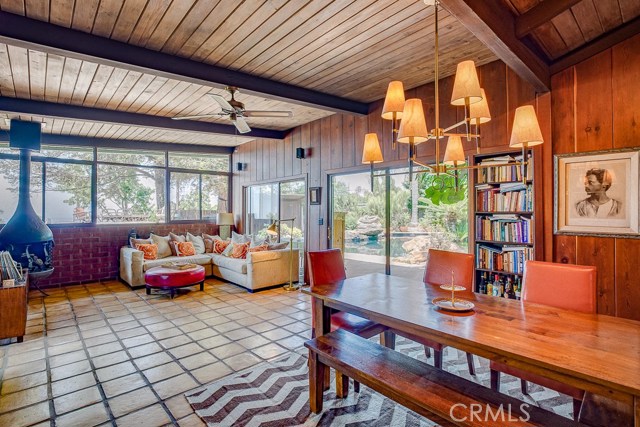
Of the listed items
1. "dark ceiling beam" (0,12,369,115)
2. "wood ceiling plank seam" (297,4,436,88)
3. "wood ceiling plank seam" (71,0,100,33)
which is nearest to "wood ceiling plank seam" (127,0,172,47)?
"dark ceiling beam" (0,12,369,115)

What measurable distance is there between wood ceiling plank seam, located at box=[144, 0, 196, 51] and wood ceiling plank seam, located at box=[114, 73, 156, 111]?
589 millimetres

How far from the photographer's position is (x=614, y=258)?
9.56ft

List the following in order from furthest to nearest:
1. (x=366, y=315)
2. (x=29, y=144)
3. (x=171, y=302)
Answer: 1. (x=29, y=144)
2. (x=171, y=302)
3. (x=366, y=315)

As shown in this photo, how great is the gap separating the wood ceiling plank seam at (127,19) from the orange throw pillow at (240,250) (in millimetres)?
3902

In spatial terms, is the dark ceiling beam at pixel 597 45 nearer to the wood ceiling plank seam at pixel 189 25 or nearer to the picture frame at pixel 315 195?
the wood ceiling plank seam at pixel 189 25

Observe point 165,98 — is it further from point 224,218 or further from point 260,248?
point 224,218

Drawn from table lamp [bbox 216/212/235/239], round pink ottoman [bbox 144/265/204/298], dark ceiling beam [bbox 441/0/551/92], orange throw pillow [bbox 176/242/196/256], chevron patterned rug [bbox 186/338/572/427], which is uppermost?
dark ceiling beam [bbox 441/0/551/92]

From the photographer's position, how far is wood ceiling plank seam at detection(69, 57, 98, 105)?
11.1 feet

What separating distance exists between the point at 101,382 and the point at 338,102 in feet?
13.1

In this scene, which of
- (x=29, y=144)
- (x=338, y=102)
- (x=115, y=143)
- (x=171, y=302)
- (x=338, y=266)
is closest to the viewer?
(x=338, y=266)

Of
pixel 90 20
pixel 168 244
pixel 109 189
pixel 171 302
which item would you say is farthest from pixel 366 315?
pixel 109 189

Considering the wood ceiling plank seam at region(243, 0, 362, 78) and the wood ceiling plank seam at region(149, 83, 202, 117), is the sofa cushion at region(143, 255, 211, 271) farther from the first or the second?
the wood ceiling plank seam at region(243, 0, 362, 78)

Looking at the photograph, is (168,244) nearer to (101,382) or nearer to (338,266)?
(101,382)

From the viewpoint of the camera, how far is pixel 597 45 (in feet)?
9.53
